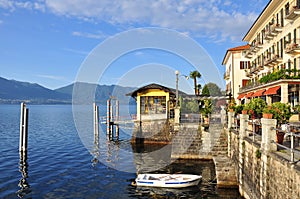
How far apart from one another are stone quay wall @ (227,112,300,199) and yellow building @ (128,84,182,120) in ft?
64.8

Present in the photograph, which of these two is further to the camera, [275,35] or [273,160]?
[275,35]

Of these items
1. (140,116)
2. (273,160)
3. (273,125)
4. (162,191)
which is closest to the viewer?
(273,160)

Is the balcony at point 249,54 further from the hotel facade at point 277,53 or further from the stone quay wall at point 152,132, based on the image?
the stone quay wall at point 152,132

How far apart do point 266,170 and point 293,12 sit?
65.9 ft

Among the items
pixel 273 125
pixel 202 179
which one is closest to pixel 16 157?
pixel 202 179

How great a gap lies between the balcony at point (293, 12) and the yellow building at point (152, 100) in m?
15.3

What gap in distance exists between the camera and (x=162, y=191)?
15.9m

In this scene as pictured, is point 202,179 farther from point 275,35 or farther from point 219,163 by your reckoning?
point 275,35

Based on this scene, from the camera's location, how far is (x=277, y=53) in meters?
30.0

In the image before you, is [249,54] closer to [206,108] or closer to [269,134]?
[206,108]

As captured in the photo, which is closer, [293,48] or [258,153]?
[258,153]

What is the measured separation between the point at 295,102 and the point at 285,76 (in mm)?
3577

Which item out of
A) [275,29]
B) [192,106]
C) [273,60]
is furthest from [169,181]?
[275,29]

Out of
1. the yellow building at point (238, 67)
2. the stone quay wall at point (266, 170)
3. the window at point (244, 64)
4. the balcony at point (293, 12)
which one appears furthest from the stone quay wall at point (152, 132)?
the window at point (244, 64)
